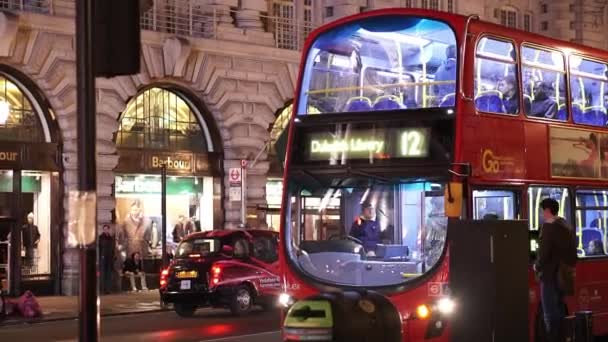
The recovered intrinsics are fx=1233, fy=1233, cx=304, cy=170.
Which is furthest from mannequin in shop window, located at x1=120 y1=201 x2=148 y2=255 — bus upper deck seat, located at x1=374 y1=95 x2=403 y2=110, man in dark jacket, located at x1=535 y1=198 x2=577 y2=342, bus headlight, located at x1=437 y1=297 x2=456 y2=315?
bus headlight, located at x1=437 y1=297 x2=456 y2=315

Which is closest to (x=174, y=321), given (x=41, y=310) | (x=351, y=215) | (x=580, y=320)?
(x=41, y=310)

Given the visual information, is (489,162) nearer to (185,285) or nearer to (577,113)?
(577,113)

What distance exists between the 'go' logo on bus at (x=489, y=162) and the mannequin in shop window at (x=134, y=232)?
19.1 metres

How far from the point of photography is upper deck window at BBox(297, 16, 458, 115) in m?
15.1

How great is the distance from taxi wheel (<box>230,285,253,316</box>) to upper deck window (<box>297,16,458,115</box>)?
1023cm

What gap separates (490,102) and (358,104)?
165cm

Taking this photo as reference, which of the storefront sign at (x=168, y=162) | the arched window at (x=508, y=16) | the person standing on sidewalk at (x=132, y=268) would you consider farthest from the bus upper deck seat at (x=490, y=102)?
the arched window at (x=508, y=16)

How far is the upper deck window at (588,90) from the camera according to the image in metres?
17.2

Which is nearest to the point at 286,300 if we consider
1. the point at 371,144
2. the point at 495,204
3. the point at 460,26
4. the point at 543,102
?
the point at 371,144

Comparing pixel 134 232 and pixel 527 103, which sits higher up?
pixel 527 103

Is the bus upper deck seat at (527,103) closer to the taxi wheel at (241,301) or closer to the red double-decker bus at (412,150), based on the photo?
the red double-decker bus at (412,150)

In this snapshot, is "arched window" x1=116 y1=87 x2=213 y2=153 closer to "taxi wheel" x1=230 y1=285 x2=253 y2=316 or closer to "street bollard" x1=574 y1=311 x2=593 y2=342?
"taxi wheel" x1=230 y1=285 x2=253 y2=316

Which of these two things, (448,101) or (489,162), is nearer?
(448,101)

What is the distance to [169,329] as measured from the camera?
22594 mm
